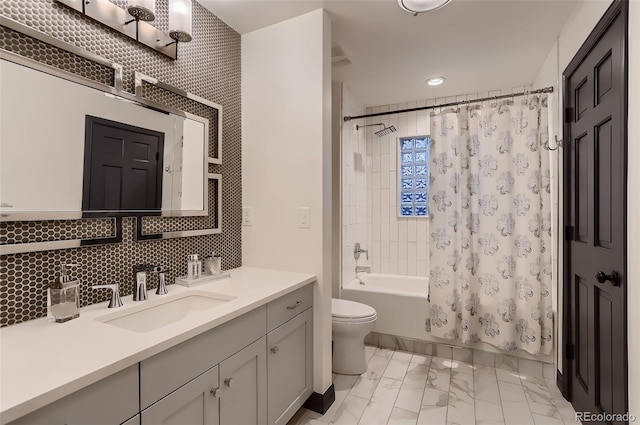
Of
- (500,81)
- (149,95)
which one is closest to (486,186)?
(500,81)

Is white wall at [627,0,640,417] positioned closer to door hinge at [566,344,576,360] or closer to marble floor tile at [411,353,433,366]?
door hinge at [566,344,576,360]

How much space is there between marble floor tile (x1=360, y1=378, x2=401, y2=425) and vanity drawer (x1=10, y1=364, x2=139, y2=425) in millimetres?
1381

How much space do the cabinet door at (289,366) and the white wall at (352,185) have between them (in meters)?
1.23

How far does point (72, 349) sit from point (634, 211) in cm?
197

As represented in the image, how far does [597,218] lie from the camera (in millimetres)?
1622

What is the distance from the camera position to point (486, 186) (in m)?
2.45

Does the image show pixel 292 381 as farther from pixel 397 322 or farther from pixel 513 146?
pixel 513 146

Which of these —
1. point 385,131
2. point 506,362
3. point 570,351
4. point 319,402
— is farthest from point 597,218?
point 385,131

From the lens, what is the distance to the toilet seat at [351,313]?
231 cm

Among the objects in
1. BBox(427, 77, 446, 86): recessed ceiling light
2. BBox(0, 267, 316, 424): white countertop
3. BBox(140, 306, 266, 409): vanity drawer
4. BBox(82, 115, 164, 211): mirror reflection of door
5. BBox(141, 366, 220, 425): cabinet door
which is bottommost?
BBox(141, 366, 220, 425): cabinet door

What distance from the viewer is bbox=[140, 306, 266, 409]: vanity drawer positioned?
3.16ft

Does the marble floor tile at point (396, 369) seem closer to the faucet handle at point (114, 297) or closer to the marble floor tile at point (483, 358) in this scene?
the marble floor tile at point (483, 358)

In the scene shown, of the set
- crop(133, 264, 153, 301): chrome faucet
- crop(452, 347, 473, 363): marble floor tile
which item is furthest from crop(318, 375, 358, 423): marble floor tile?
crop(133, 264, 153, 301): chrome faucet

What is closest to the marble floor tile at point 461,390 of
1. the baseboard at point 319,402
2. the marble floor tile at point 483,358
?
the marble floor tile at point 483,358
